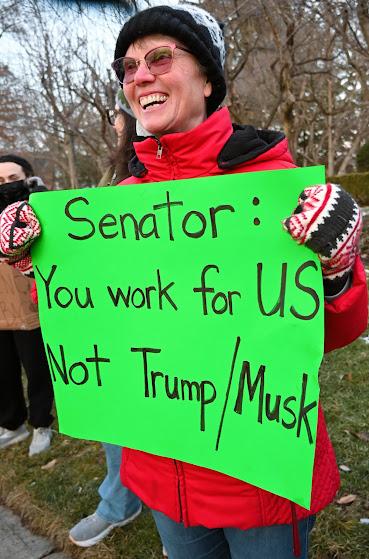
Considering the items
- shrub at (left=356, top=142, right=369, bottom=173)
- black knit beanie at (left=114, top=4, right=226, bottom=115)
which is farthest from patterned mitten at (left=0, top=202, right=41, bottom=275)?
shrub at (left=356, top=142, right=369, bottom=173)

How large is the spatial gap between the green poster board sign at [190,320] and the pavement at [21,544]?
1.12m

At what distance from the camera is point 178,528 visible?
139 centimetres

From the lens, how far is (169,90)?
125cm

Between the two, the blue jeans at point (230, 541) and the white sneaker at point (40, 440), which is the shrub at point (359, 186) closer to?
the white sneaker at point (40, 440)

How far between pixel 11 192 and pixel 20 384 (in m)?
1.39

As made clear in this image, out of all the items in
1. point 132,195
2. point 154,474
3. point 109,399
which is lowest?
point 154,474

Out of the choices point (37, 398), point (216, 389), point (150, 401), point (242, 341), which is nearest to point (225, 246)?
point (242, 341)

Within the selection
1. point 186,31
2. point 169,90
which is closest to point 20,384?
point 169,90

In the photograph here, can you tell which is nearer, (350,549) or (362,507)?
(350,549)

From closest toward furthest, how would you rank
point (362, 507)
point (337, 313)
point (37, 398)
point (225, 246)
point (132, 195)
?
1. point (337, 313)
2. point (225, 246)
3. point (132, 195)
4. point (362, 507)
5. point (37, 398)

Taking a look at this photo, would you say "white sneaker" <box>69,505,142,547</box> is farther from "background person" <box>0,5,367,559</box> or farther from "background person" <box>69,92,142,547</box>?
"background person" <box>0,5,367,559</box>

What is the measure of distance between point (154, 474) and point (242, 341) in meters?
0.50

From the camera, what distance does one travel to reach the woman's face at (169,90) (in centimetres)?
125

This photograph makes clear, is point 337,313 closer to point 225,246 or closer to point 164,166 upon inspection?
point 225,246
